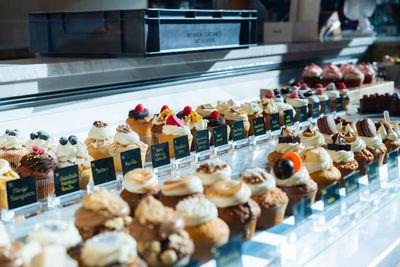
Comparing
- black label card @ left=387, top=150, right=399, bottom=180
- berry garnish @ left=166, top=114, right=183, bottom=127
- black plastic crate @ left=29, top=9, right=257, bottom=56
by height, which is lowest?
black label card @ left=387, top=150, right=399, bottom=180

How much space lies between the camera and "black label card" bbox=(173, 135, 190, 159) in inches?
103

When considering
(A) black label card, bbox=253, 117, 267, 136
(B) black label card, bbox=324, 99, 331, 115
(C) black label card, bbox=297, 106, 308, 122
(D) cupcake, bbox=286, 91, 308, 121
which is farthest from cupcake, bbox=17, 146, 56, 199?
(B) black label card, bbox=324, 99, 331, 115

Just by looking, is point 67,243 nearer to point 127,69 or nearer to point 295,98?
point 127,69

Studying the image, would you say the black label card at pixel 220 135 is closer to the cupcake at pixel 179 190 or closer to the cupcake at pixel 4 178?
the cupcake at pixel 179 190

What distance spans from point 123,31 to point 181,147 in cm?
103

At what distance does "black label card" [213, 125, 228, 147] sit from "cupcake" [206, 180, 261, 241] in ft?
2.92

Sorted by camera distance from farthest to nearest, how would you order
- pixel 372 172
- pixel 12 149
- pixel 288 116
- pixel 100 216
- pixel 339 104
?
pixel 339 104 < pixel 288 116 < pixel 12 149 < pixel 372 172 < pixel 100 216

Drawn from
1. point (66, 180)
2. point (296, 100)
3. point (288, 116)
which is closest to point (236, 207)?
point (66, 180)

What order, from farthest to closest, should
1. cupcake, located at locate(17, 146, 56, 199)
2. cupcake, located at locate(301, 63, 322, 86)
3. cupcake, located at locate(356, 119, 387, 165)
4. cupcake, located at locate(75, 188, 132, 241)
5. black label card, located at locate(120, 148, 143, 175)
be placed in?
1. cupcake, located at locate(301, 63, 322, 86)
2. cupcake, located at locate(356, 119, 387, 165)
3. black label card, located at locate(120, 148, 143, 175)
4. cupcake, located at locate(17, 146, 56, 199)
5. cupcake, located at locate(75, 188, 132, 241)

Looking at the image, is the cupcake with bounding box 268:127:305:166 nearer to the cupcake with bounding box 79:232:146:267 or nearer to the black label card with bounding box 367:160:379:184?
the black label card with bounding box 367:160:379:184

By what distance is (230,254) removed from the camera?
4.88ft

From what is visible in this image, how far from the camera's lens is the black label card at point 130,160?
2.32m

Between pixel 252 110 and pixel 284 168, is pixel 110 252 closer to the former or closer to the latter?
pixel 284 168

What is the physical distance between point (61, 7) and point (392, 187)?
5230 mm
